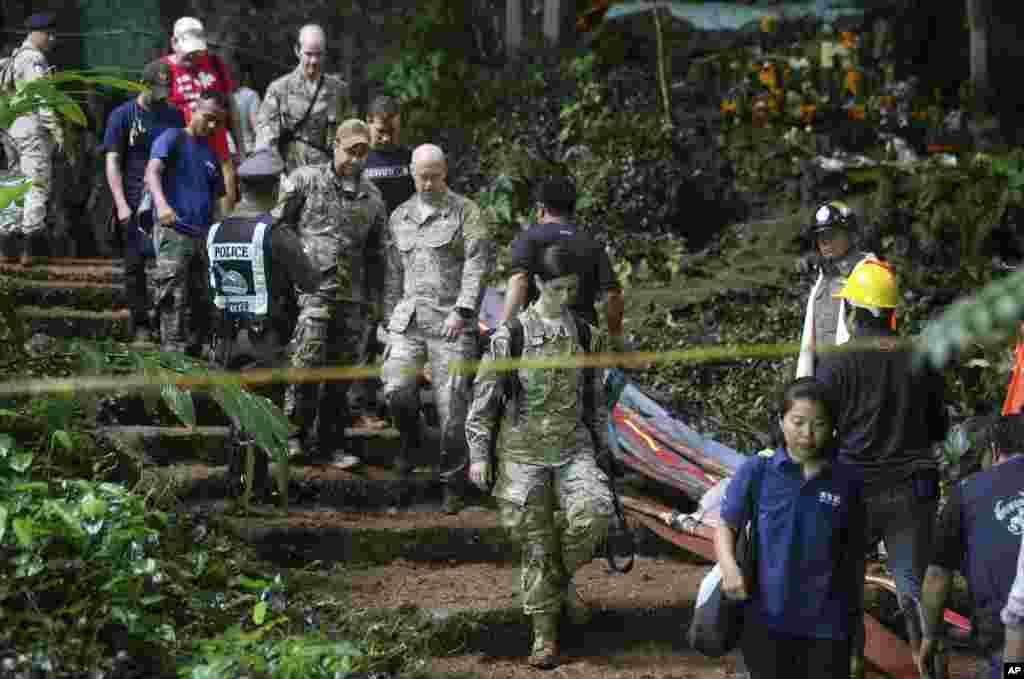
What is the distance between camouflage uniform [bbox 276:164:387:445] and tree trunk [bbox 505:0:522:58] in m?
8.46

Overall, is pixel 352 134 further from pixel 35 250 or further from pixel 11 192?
pixel 35 250

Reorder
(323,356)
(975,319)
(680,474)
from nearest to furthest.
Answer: (975,319) → (323,356) → (680,474)

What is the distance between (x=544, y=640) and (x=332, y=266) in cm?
283

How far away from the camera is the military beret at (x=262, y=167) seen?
8930 mm

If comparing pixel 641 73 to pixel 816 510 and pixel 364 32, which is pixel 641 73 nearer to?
pixel 364 32

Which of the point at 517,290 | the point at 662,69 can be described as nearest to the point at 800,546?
the point at 517,290

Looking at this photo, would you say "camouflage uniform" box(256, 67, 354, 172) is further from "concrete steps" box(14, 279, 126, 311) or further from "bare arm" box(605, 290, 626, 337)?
"bare arm" box(605, 290, 626, 337)

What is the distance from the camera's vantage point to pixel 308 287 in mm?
8953

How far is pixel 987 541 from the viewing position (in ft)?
19.0

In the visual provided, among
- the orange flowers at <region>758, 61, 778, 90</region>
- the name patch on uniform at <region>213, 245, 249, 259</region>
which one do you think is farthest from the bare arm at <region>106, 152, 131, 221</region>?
the orange flowers at <region>758, 61, 778, 90</region>

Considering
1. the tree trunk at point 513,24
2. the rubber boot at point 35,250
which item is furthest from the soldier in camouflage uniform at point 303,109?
the tree trunk at point 513,24

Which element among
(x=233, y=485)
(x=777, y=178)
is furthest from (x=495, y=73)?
(x=233, y=485)

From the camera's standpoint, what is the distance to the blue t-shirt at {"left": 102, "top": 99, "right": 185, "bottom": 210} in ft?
35.0

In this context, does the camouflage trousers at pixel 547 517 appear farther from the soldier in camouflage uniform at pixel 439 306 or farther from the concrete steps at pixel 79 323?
the concrete steps at pixel 79 323
